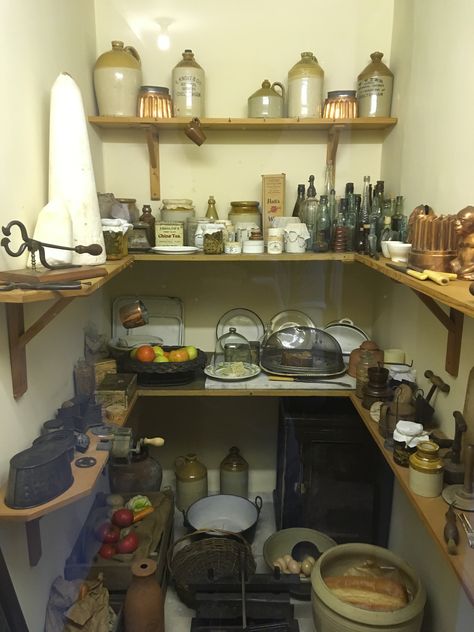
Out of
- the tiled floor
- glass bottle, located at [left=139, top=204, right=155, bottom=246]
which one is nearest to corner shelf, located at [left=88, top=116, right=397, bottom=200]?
glass bottle, located at [left=139, top=204, right=155, bottom=246]

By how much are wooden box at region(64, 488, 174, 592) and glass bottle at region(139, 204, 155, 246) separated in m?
0.97

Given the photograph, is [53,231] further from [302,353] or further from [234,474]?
[234,474]

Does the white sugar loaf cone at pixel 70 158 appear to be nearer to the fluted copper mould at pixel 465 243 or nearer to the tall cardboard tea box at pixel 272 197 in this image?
the tall cardboard tea box at pixel 272 197

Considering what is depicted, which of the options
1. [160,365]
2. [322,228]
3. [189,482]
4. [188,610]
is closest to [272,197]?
[322,228]

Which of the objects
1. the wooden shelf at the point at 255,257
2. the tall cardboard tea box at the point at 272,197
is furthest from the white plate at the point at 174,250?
the tall cardboard tea box at the point at 272,197

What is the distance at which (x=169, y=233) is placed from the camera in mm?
1876

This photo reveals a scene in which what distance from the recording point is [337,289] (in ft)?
7.08

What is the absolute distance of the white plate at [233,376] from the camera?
1923 millimetres

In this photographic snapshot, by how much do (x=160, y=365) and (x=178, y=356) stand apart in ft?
0.34

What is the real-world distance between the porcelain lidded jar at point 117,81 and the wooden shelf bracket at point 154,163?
127 mm

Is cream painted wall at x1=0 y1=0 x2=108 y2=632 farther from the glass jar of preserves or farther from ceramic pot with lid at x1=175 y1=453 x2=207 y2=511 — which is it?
the glass jar of preserves

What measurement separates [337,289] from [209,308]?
0.56 metres

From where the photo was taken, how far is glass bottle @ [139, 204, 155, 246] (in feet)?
6.25

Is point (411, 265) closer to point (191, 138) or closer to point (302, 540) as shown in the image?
point (191, 138)
